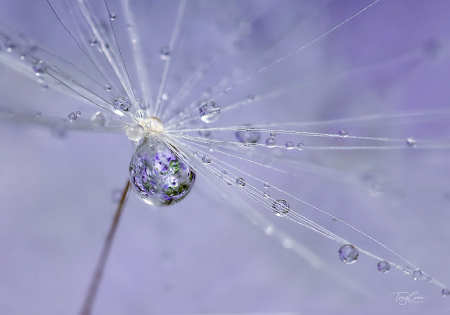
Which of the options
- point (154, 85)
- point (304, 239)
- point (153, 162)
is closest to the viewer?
point (153, 162)

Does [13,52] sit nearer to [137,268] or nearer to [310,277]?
[137,268]

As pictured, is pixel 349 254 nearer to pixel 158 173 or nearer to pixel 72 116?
pixel 158 173

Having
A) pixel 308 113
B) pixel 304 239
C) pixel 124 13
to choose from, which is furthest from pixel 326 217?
pixel 124 13

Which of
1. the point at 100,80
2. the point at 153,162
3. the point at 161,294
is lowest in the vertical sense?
the point at 161,294

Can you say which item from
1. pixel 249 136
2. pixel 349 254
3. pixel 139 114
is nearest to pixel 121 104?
pixel 139 114

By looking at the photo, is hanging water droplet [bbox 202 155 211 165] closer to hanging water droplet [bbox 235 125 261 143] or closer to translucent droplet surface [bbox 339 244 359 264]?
hanging water droplet [bbox 235 125 261 143]

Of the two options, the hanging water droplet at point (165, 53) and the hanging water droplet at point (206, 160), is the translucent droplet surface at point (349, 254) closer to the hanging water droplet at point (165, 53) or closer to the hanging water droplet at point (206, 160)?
the hanging water droplet at point (206, 160)
